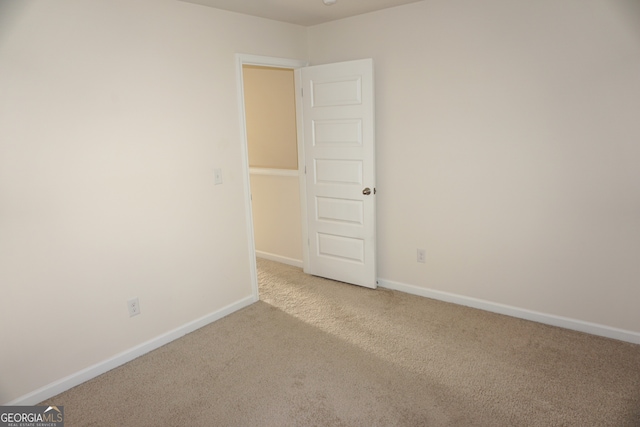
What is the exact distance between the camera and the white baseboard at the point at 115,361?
90.8 inches

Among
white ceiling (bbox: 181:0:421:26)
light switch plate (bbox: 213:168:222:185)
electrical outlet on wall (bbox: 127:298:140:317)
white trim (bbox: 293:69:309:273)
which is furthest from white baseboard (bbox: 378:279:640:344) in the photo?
white ceiling (bbox: 181:0:421:26)

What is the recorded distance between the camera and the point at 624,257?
2611 mm

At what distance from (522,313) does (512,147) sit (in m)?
1.27

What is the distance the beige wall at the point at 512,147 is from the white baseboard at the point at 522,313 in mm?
45

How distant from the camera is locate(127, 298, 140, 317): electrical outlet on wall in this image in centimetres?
270

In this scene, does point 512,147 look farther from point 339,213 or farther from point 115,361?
point 115,361

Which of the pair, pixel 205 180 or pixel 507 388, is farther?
pixel 205 180

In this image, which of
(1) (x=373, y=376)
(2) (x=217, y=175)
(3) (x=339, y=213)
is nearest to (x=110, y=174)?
(2) (x=217, y=175)

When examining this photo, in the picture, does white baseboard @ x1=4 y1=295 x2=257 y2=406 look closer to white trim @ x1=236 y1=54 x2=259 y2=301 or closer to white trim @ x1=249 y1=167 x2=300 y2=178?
white trim @ x1=236 y1=54 x2=259 y2=301

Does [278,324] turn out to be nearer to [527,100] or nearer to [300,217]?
[300,217]

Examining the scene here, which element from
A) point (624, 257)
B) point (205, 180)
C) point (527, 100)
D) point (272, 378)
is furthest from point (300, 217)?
point (624, 257)

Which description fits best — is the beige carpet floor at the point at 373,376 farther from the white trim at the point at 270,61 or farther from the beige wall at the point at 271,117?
the white trim at the point at 270,61

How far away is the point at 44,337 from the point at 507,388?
2695mm

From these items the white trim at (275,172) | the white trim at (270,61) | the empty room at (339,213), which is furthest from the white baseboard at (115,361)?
the white trim at (270,61)
